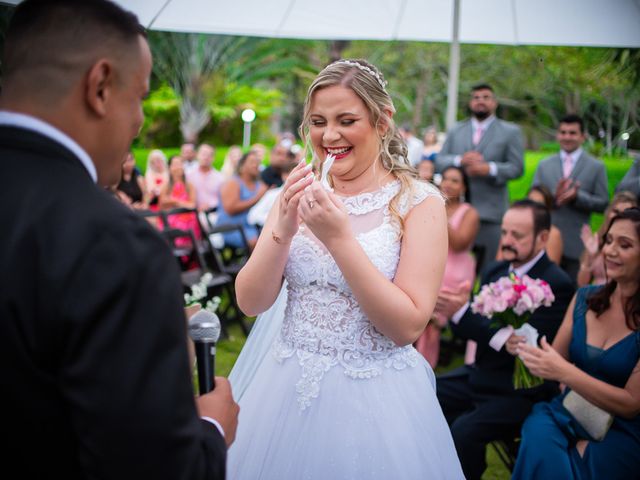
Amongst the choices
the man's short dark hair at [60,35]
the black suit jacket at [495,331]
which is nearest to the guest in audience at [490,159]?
the black suit jacket at [495,331]

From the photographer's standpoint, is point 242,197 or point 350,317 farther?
point 242,197

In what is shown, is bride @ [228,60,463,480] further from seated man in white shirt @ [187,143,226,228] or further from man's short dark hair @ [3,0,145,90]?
seated man in white shirt @ [187,143,226,228]

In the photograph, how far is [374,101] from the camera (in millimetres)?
2346

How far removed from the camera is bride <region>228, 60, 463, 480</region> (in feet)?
6.98

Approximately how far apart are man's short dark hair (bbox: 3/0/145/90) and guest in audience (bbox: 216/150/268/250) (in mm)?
6343

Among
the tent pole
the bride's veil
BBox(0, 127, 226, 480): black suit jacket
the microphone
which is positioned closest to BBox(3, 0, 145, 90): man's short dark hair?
BBox(0, 127, 226, 480): black suit jacket

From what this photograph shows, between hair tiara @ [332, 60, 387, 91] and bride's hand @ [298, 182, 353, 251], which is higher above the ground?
hair tiara @ [332, 60, 387, 91]

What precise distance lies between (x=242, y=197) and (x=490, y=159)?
3.25 meters

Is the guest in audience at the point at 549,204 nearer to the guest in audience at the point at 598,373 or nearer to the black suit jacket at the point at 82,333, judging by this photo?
the guest in audience at the point at 598,373

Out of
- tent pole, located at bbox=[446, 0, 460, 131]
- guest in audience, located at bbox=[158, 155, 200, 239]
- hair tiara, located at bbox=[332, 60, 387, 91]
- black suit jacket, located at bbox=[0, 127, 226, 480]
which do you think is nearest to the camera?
black suit jacket, located at bbox=[0, 127, 226, 480]

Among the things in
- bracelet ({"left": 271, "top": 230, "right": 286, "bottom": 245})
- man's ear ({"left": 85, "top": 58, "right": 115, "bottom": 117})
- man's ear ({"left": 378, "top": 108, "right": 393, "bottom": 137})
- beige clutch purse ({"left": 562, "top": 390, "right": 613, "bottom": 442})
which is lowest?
beige clutch purse ({"left": 562, "top": 390, "right": 613, "bottom": 442})

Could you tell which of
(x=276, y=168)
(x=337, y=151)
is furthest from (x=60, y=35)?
(x=276, y=168)

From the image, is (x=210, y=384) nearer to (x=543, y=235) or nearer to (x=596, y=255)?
(x=543, y=235)

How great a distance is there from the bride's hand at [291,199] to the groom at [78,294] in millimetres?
923
